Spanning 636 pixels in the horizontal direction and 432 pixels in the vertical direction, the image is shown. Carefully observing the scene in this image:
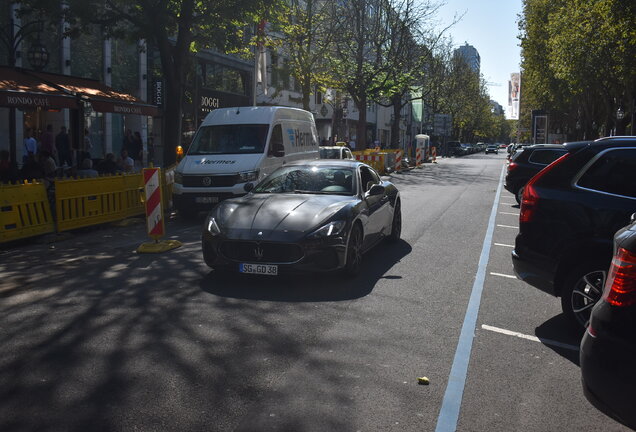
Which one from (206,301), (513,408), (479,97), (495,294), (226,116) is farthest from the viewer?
(479,97)

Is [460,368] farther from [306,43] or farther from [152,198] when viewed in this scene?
[306,43]

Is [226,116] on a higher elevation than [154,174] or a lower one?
higher

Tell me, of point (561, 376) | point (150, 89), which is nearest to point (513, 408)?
point (561, 376)

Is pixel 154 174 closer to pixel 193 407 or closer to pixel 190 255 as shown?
pixel 190 255

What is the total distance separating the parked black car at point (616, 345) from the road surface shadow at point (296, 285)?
393 cm

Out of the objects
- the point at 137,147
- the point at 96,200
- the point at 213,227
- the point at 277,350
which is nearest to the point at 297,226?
the point at 213,227

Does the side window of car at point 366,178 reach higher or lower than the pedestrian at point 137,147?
lower

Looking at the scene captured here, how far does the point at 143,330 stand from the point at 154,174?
4.54 metres

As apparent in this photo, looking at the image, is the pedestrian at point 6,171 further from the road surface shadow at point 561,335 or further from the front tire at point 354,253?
the road surface shadow at point 561,335

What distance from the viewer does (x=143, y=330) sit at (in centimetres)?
571

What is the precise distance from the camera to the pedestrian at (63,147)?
67.8ft

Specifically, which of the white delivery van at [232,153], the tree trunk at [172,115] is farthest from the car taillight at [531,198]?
the tree trunk at [172,115]

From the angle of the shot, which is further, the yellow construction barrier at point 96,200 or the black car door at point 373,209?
the yellow construction barrier at point 96,200

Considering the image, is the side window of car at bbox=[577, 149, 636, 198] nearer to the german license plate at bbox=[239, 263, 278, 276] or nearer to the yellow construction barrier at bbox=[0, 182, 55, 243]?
the german license plate at bbox=[239, 263, 278, 276]
